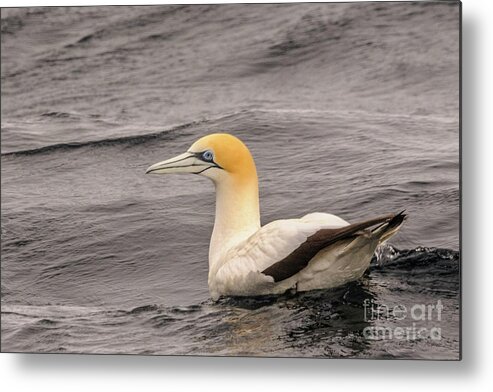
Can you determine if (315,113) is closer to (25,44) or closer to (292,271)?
(292,271)

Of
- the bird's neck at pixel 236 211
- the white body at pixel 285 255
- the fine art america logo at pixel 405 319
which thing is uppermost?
the bird's neck at pixel 236 211

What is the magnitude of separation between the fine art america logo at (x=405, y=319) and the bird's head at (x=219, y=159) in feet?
2.17

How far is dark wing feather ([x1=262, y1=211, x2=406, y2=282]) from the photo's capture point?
4.88 metres

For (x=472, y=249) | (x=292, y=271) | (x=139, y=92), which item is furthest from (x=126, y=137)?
(x=472, y=249)

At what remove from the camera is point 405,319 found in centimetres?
507

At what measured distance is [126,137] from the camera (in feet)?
17.7

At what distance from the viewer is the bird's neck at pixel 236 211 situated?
5160mm

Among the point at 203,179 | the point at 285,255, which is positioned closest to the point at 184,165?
the point at 203,179

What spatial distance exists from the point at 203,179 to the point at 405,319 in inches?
35.9

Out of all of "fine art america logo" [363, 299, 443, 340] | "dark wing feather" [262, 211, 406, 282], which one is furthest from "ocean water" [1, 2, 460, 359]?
"dark wing feather" [262, 211, 406, 282]

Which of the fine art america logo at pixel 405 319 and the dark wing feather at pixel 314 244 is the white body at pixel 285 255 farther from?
the fine art america logo at pixel 405 319

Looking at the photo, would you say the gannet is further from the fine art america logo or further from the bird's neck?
the fine art america logo

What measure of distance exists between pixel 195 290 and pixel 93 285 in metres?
0.40

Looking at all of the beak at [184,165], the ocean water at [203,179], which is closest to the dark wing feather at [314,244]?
the ocean water at [203,179]
